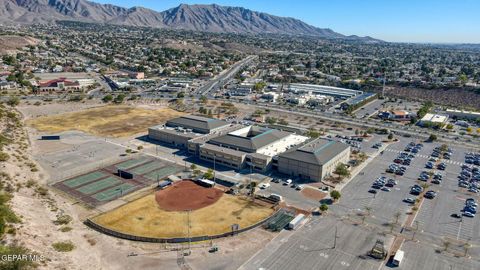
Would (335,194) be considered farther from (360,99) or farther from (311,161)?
(360,99)

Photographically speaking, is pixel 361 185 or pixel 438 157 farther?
pixel 438 157

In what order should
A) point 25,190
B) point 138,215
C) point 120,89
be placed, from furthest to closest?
point 120,89
point 25,190
point 138,215

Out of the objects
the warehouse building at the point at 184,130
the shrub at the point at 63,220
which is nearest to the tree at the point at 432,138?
the warehouse building at the point at 184,130

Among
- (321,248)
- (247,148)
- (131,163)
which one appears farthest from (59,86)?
(321,248)

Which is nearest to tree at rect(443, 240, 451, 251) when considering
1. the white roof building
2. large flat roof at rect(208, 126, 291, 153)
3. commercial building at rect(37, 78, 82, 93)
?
large flat roof at rect(208, 126, 291, 153)

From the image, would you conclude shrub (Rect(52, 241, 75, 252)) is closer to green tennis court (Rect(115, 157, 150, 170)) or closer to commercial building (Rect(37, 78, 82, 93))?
green tennis court (Rect(115, 157, 150, 170))

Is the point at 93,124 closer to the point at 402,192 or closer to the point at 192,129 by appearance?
the point at 192,129

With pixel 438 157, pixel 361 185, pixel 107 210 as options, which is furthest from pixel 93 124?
pixel 438 157
